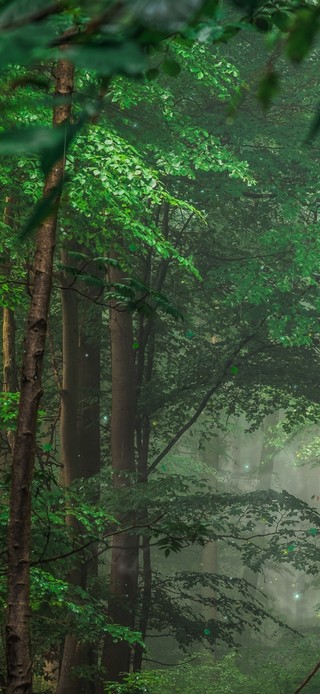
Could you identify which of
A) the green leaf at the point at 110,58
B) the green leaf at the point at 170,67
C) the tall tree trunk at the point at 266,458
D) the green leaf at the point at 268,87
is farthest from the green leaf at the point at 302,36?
the tall tree trunk at the point at 266,458

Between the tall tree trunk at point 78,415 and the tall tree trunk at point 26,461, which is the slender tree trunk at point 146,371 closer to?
the tall tree trunk at point 78,415

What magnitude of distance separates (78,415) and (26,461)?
10145mm

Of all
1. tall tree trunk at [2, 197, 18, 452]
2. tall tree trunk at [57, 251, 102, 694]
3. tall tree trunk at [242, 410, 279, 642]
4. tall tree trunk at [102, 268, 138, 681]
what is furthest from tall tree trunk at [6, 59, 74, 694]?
tall tree trunk at [242, 410, 279, 642]

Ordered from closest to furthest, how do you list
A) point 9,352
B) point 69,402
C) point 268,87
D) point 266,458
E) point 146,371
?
point 268,87 → point 9,352 → point 69,402 → point 146,371 → point 266,458

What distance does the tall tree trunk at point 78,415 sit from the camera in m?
10.7

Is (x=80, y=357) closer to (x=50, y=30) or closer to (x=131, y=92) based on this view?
(x=131, y=92)

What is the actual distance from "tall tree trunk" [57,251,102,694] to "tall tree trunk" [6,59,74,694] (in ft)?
14.3

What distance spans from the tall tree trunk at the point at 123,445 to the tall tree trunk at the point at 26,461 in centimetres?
896

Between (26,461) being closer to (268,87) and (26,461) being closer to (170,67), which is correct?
(170,67)

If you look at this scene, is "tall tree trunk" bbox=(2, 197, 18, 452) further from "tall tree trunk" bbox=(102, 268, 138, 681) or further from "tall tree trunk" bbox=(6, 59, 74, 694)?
"tall tree trunk" bbox=(6, 59, 74, 694)

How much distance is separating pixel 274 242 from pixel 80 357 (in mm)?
3847

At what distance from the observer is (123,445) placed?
13539 mm

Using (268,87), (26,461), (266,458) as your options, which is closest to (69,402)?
(26,461)

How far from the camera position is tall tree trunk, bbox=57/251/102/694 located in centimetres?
1068
